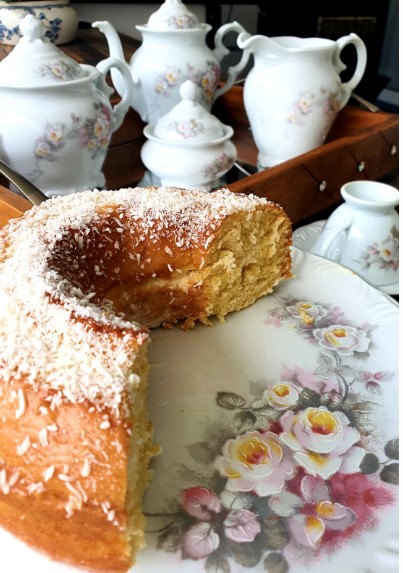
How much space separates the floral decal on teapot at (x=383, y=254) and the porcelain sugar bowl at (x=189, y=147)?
41 centimetres

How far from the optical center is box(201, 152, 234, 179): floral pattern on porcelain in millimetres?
1242

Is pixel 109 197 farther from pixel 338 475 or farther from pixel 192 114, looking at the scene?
pixel 338 475

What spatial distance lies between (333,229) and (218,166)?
0.33 metres

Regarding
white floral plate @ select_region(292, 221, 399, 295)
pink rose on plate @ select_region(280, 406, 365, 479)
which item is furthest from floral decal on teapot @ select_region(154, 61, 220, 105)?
pink rose on plate @ select_region(280, 406, 365, 479)

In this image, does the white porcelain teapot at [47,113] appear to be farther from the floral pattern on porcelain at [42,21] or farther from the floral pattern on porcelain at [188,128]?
the floral pattern on porcelain at [42,21]

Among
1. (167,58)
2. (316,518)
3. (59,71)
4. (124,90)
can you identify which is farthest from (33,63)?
(316,518)

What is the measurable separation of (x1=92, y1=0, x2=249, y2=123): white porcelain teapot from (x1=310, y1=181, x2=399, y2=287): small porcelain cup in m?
0.60

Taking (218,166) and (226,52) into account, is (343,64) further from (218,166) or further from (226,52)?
(218,166)

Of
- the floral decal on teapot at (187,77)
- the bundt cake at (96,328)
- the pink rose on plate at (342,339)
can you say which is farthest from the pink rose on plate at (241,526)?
the floral decal on teapot at (187,77)

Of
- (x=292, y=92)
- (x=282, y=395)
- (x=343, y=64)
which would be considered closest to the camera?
(x=282, y=395)

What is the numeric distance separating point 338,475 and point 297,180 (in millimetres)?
739

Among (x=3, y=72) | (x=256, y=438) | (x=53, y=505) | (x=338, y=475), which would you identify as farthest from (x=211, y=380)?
(x=3, y=72)

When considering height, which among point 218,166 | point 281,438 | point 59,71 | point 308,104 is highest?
point 59,71

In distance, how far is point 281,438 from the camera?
0.77m
